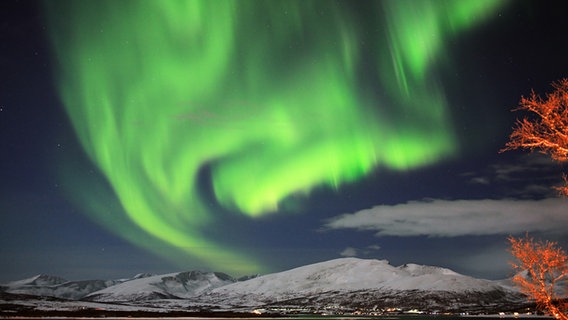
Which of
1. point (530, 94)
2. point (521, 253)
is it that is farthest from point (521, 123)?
point (521, 253)

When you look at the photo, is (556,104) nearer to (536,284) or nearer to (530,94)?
(530,94)

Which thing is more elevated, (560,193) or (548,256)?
(560,193)

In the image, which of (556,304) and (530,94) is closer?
(530,94)

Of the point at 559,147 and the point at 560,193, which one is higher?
the point at 559,147

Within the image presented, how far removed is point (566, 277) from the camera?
18.4 m

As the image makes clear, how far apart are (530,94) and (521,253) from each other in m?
5.45

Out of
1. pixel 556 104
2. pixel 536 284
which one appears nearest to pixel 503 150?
pixel 556 104

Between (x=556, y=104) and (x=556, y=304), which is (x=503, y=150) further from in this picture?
(x=556, y=304)

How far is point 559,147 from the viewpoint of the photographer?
16281mm

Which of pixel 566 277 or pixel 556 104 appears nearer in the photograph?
pixel 556 104

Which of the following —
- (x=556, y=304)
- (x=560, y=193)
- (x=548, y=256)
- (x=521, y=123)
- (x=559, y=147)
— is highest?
(x=521, y=123)

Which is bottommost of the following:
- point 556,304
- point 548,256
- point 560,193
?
point 556,304

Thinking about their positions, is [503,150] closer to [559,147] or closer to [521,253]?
[559,147]

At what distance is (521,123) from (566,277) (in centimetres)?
598
